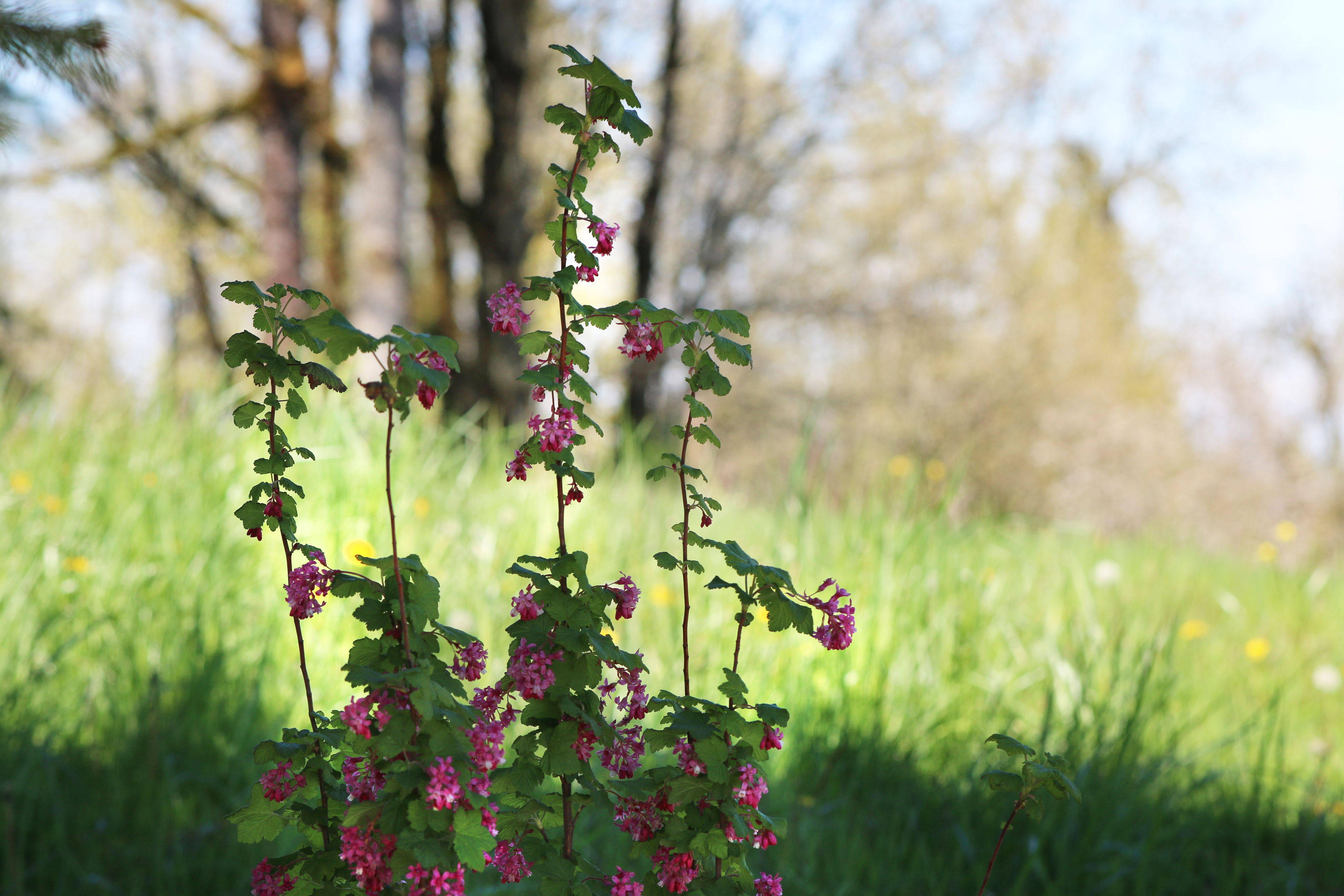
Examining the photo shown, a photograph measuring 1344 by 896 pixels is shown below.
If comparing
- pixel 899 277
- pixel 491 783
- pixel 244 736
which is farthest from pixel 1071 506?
pixel 491 783

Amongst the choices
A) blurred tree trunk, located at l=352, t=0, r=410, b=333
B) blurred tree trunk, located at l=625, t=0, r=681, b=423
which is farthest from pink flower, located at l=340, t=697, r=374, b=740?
blurred tree trunk, located at l=625, t=0, r=681, b=423

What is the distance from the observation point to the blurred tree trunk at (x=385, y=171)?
591 centimetres

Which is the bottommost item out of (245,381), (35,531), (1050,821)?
(1050,821)

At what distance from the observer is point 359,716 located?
801 millimetres

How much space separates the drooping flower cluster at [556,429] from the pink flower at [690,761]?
1.11ft

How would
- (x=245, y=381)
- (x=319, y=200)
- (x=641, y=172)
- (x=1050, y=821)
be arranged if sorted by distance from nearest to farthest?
1. (x=1050, y=821)
2. (x=245, y=381)
3. (x=641, y=172)
4. (x=319, y=200)

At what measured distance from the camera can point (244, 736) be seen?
6.59 feet

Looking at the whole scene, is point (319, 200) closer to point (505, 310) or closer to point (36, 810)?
point (36, 810)

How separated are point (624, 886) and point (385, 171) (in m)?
5.96

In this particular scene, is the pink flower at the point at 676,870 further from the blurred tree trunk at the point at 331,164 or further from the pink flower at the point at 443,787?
the blurred tree trunk at the point at 331,164

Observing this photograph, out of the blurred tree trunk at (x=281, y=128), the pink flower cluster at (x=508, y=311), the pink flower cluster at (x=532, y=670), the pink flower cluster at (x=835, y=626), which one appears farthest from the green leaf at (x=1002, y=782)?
the blurred tree trunk at (x=281, y=128)

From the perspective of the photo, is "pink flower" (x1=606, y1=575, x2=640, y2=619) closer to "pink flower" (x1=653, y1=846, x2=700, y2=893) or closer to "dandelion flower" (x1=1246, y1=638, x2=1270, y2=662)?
"pink flower" (x1=653, y1=846, x2=700, y2=893)

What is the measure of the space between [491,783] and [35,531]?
238 centimetres

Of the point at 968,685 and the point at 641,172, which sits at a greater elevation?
the point at 641,172
